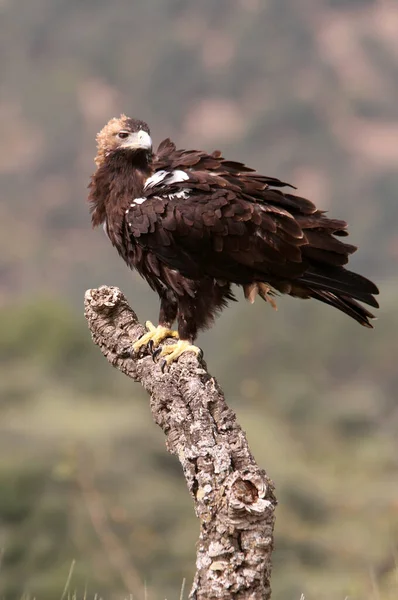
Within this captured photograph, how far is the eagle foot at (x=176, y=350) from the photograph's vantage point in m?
5.29

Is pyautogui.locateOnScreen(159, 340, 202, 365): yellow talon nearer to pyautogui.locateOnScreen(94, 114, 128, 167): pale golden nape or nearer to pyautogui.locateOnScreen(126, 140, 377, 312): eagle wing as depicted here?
pyautogui.locateOnScreen(126, 140, 377, 312): eagle wing

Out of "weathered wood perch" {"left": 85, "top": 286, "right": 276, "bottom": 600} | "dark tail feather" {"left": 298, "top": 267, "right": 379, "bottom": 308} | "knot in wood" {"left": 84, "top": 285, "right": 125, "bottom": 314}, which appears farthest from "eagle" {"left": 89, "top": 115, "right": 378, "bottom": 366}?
"weathered wood perch" {"left": 85, "top": 286, "right": 276, "bottom": 600}

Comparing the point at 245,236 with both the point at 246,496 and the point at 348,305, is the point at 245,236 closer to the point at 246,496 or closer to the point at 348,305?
the point at 348,305

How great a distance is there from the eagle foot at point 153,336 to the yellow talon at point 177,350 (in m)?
0.09

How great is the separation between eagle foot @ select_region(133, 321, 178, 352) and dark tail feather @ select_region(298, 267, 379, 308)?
80cm

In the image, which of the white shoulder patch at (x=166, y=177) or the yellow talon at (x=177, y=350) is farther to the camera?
the white shoulder patch at (x=166, y=177)

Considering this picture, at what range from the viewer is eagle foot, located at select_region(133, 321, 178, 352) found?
545 centimetres

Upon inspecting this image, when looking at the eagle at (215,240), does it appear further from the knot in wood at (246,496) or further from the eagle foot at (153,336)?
the knot in wood at (246,496)

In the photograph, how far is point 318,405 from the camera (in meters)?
15.9

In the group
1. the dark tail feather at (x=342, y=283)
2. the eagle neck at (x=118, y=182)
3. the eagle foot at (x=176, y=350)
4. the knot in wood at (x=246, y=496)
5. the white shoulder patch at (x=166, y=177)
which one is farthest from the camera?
the eagle neck at (x=118, y=182)

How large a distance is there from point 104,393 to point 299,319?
12.3 ft

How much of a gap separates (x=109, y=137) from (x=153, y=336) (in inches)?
50.3

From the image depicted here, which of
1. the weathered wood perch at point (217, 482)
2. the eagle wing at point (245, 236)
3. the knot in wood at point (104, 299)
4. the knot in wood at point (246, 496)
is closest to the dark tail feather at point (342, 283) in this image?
the eagle wing at point (245, 236)

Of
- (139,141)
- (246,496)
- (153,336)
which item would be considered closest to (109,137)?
(139,141)
